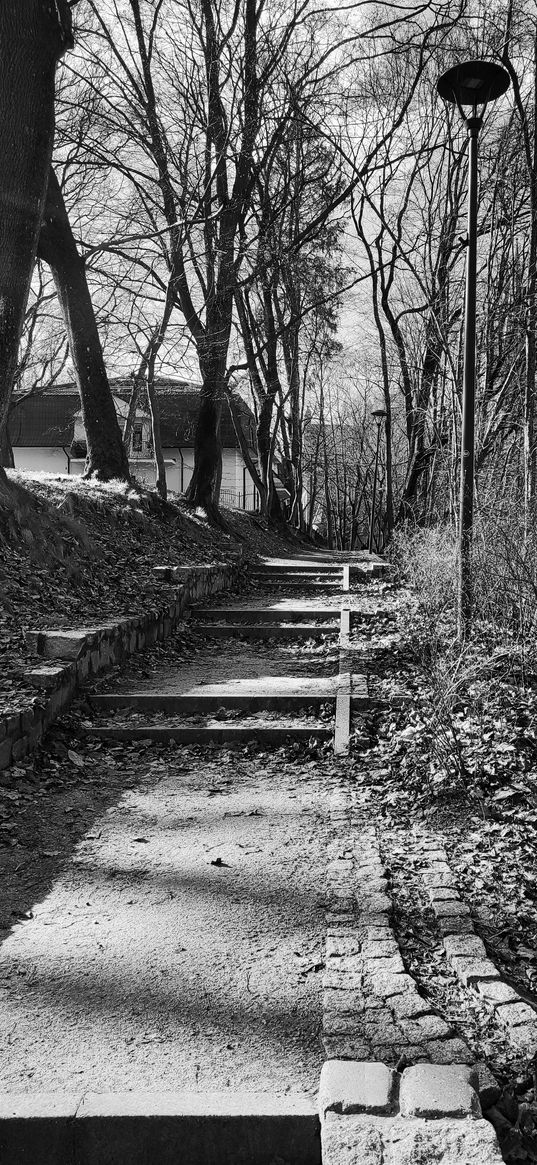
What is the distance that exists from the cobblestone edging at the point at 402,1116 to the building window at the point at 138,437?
37.7m

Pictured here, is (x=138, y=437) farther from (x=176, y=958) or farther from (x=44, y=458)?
(x=176, y=958)

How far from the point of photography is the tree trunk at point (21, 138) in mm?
7430

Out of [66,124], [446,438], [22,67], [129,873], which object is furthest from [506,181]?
[129,873]

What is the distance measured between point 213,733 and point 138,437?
117ft

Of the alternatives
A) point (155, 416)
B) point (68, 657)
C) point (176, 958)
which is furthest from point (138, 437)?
point (176, 958)

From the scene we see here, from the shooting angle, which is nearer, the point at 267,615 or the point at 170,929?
the point at 170,929

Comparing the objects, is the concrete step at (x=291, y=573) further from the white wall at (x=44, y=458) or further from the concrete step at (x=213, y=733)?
the white wall at (x=44, y=458)

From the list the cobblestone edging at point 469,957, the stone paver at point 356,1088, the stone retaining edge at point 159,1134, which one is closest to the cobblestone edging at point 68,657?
the cobblestone edging at point 469,957

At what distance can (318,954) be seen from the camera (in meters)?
3.06

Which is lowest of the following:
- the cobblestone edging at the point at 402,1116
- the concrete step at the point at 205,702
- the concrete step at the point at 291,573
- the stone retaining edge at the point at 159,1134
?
the stone retaining edge at the point at 159,1134

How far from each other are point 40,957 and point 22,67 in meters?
7.55

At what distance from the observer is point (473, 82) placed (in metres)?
7.19

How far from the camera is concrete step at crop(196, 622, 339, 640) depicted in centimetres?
909

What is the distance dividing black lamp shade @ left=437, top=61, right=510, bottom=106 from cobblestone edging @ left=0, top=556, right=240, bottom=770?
5433 millimetres
